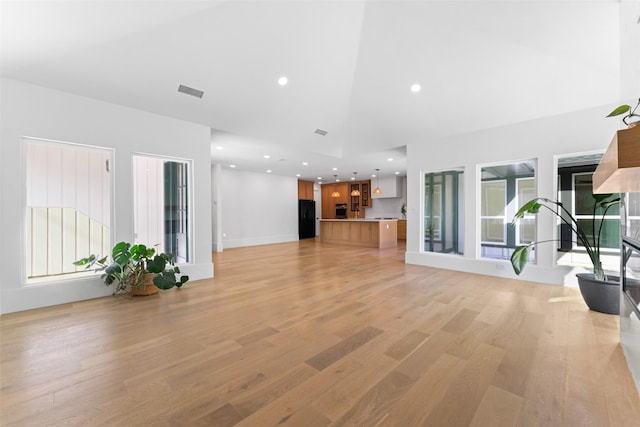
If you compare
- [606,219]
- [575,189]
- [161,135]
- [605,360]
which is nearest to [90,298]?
[161,135]

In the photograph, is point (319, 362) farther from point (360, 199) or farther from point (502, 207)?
point (360, 199)

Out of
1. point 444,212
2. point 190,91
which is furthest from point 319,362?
point 444,212

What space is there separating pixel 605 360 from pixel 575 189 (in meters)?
3.66

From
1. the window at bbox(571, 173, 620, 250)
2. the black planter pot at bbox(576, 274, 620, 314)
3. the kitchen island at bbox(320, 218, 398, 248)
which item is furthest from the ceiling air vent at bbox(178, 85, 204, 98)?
the kitchen island at bbox(320, 218, 398, 248)

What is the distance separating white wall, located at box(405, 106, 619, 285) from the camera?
396 cm

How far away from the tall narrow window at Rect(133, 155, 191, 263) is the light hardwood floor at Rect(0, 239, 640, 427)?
3.99 feet

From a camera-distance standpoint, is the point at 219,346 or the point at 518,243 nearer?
the point at 219,346

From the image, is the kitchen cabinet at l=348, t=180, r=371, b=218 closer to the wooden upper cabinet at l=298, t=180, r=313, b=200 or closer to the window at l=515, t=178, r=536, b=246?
the wooden upper cabinet at l=298, t=180, r=313, b=200

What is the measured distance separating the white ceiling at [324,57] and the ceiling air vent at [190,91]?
2.8 inches

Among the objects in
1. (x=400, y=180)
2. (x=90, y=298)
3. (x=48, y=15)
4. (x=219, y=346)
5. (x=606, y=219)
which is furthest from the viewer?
(x=400, y=180)

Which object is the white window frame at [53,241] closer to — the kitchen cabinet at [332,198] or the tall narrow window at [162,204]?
the tall narrow window at [162,204]

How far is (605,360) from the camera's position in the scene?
202cm

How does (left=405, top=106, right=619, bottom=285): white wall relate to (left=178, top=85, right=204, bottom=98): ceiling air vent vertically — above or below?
below

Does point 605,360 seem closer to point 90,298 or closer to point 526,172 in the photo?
point 526,172
